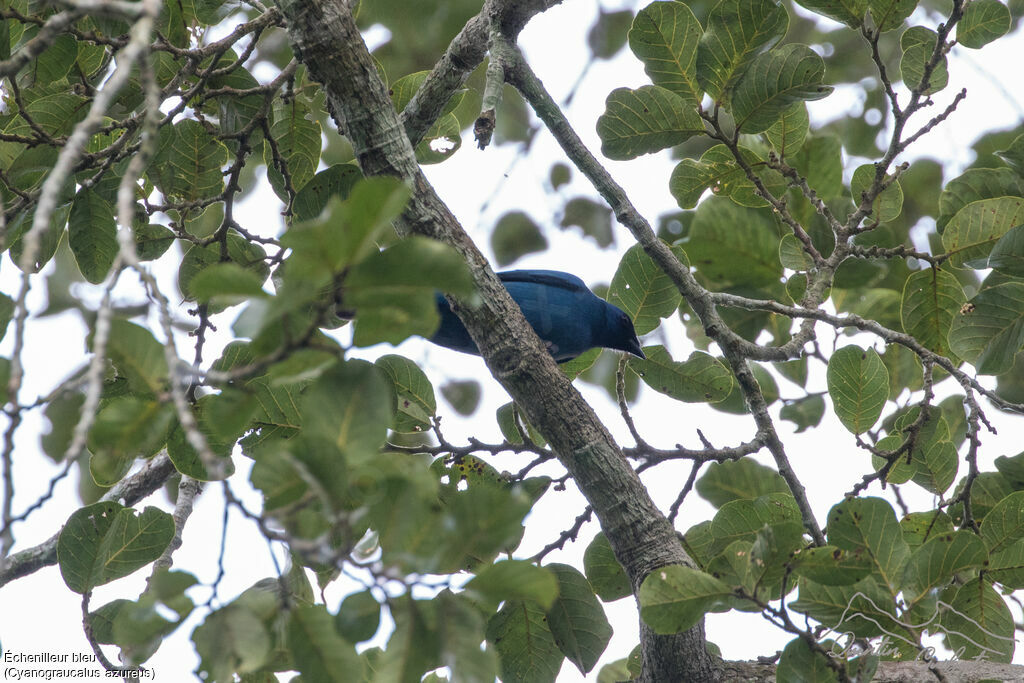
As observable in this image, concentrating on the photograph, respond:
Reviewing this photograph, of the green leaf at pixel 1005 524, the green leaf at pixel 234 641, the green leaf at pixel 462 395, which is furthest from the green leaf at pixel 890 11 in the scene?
the green leaf at pixel 234 641

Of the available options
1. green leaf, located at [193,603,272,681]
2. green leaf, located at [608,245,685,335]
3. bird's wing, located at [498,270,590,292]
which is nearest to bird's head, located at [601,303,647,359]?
bird's wing, located at [498,270,590,292]

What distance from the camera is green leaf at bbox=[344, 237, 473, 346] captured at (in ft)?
4.56

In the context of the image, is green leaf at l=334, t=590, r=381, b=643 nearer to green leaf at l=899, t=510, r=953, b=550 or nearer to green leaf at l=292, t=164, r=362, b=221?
green leaf at l=292, t=164, r=362, b=221

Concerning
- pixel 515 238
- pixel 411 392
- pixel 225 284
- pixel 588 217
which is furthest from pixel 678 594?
pixel 588 217

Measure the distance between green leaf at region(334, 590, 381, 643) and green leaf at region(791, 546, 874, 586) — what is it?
115 cm

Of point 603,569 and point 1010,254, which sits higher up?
point 1010,254

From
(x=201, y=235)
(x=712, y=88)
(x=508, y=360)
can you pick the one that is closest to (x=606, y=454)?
(x=508, y=360)

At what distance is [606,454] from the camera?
277cm

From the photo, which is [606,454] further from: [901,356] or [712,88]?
[901,356]

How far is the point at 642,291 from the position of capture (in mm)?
3600

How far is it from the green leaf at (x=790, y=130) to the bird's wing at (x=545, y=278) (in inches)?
63.1

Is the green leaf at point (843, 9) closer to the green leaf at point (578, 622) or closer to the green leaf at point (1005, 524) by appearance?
the green leaf at point (1005, 524)

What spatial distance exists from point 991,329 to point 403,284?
2685 millimetres

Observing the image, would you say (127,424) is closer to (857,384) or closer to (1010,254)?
(857,384)
